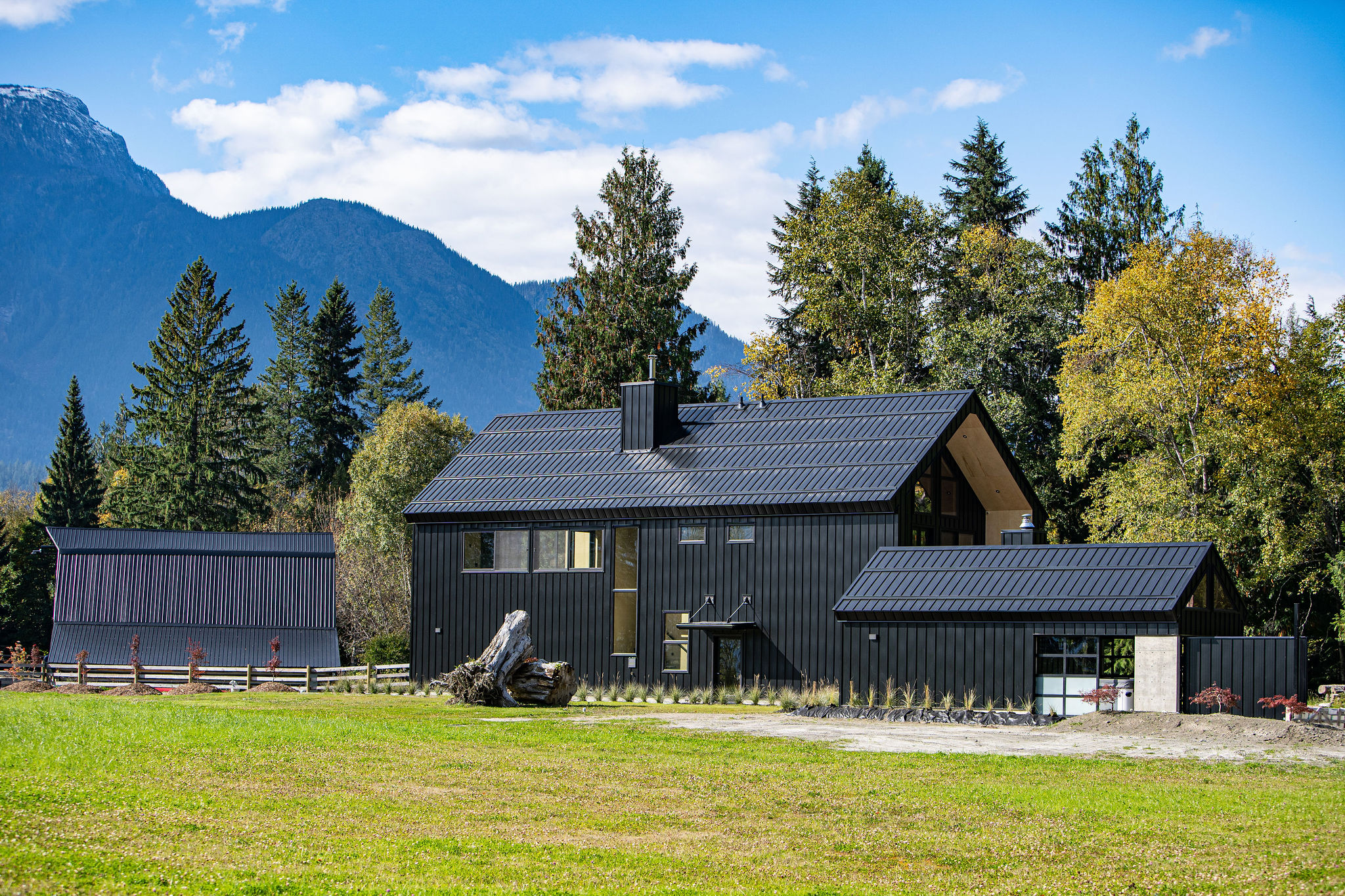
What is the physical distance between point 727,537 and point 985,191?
34.7 metres

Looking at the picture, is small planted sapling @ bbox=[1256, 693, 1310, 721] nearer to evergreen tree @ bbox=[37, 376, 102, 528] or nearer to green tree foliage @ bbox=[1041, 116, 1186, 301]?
green tree foliage @ bbox=[1041, 116, 1186, 301]

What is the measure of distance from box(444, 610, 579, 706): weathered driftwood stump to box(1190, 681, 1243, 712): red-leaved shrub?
12677 millimetres

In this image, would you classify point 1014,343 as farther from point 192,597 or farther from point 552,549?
point 192,597

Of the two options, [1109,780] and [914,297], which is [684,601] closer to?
[1109,780]

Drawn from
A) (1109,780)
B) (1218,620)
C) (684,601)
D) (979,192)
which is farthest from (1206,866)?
(979,192)

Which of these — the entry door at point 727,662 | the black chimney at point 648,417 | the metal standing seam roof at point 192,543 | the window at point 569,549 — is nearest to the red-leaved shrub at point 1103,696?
the entry door at point 727,662

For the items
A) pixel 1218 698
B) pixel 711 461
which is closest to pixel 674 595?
pixel 711 461

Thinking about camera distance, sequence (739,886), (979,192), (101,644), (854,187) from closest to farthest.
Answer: (739,886), (101,644), (854,187), (979,192)

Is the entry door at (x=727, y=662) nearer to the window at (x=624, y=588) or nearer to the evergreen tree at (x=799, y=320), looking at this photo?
the window at (x=624, y=588)

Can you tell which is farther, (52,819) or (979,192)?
(979,192)

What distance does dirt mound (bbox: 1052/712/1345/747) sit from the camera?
19953 millimetres

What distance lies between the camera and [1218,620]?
27.8 metres

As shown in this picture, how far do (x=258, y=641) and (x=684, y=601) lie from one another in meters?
16.0

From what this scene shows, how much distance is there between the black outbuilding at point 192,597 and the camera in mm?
41062
